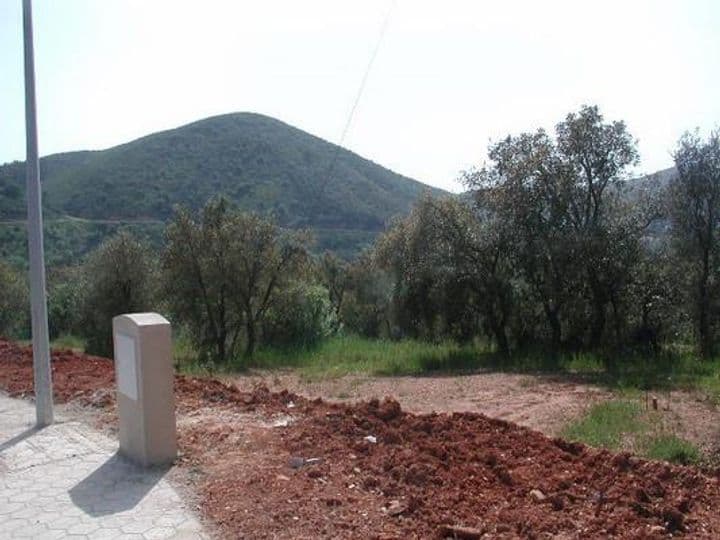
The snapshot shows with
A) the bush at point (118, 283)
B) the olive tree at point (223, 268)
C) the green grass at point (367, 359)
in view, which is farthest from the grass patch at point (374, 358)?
the bush at point (118, 283)

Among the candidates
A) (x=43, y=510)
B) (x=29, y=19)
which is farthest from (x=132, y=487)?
(x=29, y=19)

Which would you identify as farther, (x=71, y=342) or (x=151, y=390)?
(x=71, y=342)

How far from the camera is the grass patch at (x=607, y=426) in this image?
6395 millimetres

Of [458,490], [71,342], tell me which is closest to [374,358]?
[71,342]

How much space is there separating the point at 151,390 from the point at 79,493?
0.89 meters

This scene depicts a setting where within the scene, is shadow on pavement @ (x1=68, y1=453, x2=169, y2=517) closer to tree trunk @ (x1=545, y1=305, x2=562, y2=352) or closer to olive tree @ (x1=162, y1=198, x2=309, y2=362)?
tree trunk @ (x1=545, y1=305, x2=562, y2=352)

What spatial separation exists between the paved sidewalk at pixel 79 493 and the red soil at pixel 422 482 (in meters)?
0.31

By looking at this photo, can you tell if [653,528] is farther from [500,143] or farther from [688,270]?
[500,143]

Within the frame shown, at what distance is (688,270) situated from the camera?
1609 centimetres

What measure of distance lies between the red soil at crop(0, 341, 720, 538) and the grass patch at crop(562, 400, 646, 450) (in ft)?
2.45

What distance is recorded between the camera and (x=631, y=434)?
663cm

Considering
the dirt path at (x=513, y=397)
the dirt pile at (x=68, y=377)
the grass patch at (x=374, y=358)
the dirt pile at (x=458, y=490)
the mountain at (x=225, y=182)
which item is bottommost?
the grass patch at (x=374, y=358)

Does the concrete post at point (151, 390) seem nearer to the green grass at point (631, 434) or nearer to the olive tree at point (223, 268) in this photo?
the green grass at point (631, 434)

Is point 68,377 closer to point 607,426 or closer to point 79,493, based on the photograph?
point 79,493
